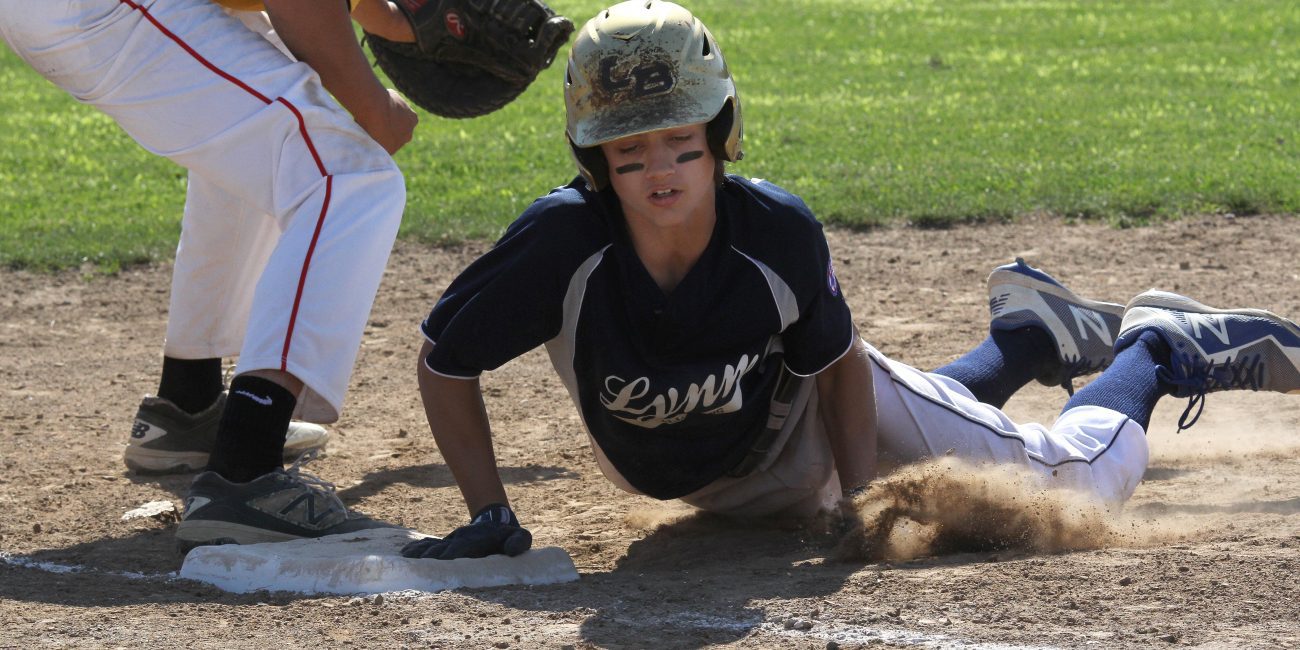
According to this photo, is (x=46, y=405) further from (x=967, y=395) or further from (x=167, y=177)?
(x=167, y=177)

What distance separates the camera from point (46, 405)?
Answer: 15.4 feet

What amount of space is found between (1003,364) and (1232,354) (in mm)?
564

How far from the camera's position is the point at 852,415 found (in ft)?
10.5

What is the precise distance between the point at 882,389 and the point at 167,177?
5.94 meters

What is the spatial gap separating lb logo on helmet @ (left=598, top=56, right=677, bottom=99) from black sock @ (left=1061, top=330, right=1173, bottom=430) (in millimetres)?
1581

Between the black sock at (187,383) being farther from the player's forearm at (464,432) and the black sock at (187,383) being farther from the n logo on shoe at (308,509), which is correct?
the player's forearm at (464,432)

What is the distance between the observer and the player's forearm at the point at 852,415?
3.18 metres

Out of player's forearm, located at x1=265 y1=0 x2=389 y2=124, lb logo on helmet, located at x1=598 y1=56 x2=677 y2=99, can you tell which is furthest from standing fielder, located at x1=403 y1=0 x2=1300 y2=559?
player's forearm, located at x1=265 y1=0 x2=389 y2=124

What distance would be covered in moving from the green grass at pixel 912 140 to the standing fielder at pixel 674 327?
3617 millimetres

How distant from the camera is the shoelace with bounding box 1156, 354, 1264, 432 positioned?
12.6 feet

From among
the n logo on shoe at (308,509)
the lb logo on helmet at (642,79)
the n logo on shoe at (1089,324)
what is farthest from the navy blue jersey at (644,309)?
the n logo on shoe at (1089,324)

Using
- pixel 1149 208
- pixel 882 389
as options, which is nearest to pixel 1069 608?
pixel 882 389

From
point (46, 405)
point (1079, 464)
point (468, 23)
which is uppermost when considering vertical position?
point (468, 23)

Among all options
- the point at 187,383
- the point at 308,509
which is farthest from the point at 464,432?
the point at 187,383
